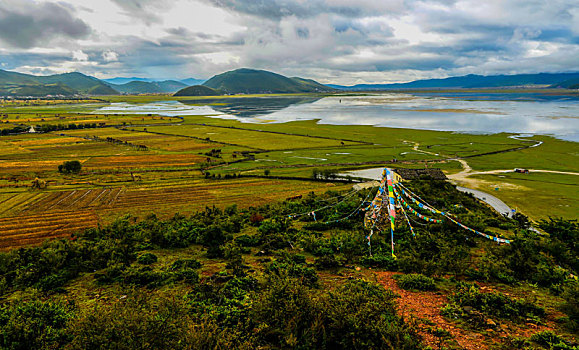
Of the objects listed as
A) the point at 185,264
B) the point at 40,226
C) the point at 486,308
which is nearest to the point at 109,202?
the point at 40,226

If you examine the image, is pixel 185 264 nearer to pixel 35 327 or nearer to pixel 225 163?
pixel 35 327

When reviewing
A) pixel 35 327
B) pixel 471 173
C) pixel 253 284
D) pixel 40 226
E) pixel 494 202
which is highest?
pixel 35 327

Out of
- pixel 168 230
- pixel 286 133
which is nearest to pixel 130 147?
pixel 286 133

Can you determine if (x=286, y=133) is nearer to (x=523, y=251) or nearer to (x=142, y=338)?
(x=523, y=251)

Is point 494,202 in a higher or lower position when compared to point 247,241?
lower

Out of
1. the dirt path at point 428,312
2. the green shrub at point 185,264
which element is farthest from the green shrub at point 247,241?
the dirt path at point 428,312

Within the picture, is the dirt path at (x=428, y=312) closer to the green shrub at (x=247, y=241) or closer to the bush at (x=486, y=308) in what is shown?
the bush at (x=486, y=308)
